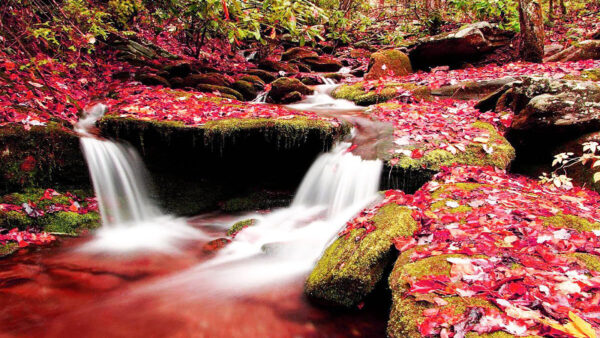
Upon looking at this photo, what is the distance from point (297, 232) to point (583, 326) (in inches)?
146

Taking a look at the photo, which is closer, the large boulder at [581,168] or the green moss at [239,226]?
the large boulder at [581,168]

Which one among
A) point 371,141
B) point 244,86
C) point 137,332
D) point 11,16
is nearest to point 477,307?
point 137,332

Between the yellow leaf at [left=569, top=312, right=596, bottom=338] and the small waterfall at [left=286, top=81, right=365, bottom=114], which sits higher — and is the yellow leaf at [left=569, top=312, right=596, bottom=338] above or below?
below

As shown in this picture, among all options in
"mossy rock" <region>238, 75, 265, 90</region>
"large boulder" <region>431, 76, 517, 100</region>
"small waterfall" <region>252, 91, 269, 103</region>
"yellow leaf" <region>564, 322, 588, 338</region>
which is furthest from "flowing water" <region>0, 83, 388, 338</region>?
"mossy rock" <region>238, 75, 265, 90</region>

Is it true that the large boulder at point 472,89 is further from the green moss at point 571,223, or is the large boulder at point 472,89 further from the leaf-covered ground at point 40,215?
the leaf-covered ground at point 40,215

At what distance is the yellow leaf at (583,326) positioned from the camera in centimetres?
142

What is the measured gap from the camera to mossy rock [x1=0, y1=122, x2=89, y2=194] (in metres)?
4.55

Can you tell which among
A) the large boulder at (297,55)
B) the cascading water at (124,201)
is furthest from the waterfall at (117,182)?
the large boulder at (297,55)

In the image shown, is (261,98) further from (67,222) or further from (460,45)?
(460,45)

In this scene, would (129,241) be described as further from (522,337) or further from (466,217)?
(522,337)

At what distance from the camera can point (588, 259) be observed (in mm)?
2229

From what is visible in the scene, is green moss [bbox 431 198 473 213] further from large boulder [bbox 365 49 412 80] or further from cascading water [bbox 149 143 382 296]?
large boulder [bbox 365 49 412 80]

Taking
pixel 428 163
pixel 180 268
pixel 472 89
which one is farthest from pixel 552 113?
pixel 180 268

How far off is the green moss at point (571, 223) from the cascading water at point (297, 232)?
2015mm
